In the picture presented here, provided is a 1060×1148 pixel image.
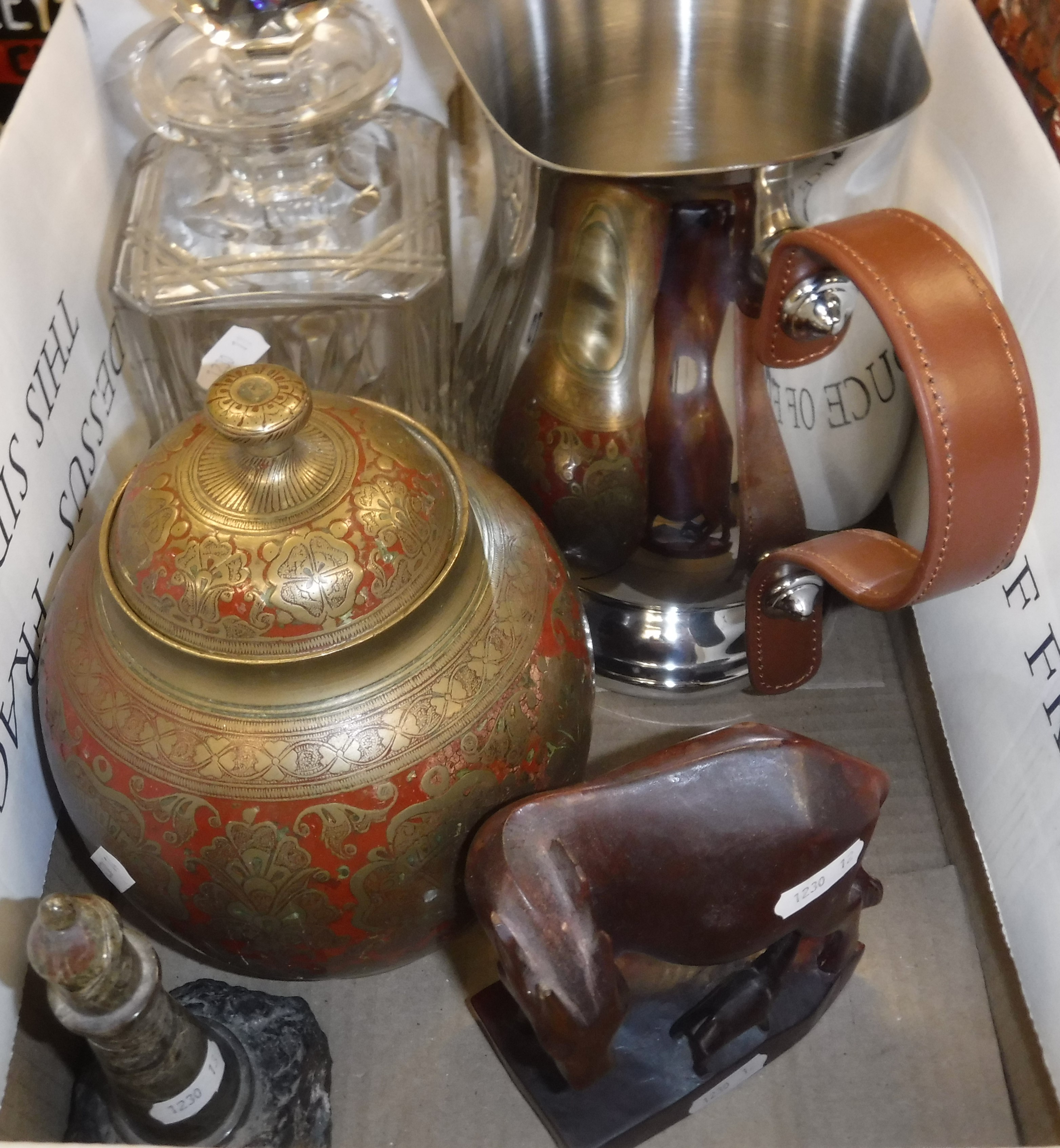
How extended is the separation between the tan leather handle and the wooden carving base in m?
0.23

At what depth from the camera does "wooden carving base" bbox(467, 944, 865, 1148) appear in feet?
1.81

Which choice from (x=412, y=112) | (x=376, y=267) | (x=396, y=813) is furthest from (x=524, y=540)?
(x=412, y=112)

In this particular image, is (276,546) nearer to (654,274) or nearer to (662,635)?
(654,274)

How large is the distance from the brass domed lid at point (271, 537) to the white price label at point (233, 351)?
28cm

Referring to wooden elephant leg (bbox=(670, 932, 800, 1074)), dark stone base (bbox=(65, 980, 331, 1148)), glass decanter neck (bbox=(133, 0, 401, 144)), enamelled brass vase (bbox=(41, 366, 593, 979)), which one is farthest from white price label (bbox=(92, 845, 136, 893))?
glass decanter neck (bbox=(133, 0, 401, 144))

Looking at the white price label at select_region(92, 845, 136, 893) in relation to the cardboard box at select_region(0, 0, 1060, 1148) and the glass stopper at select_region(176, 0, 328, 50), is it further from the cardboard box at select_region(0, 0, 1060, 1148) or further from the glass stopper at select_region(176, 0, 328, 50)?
the glass stopper at select_region(176, 0, 328, 50)

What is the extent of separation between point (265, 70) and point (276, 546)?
1.40 ft

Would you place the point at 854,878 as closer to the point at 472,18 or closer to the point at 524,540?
the point at 524,540

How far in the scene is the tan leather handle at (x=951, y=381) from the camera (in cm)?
46

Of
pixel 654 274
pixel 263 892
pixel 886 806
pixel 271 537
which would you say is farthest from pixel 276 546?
pixel 886 806

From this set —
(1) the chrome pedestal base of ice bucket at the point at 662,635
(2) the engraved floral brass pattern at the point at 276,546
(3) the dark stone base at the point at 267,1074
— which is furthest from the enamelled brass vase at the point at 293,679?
(1) the chrome pedestal base of ice bucket at the point at 662,635

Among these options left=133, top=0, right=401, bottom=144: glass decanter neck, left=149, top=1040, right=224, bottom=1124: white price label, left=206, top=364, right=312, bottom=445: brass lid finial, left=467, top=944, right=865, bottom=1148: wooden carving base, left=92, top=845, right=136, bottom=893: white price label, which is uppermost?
left=133, top=0, right=401, bottom=144: glass decanter neck

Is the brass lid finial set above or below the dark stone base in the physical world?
above

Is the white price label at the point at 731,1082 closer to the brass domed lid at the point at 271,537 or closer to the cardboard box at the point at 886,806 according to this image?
the cardboard box at the point at 886,806
